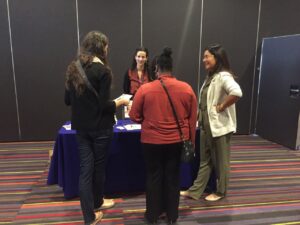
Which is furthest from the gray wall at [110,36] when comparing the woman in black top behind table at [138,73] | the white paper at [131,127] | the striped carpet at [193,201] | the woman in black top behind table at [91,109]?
the woman in black top behind table at [91,109]

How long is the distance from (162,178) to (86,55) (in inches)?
42.1

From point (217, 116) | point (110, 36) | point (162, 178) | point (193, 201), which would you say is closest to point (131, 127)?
point (162, 178)

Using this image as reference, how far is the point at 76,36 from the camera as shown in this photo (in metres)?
4.40

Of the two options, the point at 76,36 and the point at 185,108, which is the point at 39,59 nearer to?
the point at 76,36

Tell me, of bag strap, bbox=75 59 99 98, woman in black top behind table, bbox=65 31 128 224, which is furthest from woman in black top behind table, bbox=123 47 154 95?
bag strap, bbox=75 59 99 98

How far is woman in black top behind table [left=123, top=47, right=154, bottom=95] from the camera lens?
3301 millimetres

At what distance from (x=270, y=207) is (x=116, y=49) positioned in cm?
316

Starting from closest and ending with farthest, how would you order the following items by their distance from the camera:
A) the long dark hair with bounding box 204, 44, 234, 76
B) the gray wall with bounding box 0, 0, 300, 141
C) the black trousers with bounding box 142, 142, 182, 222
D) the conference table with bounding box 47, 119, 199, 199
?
the black trousers with bounding box 142, 142, 182, 222
the long dark hair with bounding box 204, 44, 234, 76
the conference table with bounding box 47, 119, 199, 199
the gray wall with bounding box 0, 0, 300, 141

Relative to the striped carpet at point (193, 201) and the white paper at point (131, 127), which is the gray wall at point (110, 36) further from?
the white paper at point (131, 127)

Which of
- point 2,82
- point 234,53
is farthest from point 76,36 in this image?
point 234,53

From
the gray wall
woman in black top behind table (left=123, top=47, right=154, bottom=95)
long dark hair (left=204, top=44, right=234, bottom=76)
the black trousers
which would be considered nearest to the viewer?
the black trousers

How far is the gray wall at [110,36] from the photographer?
4.30 metres

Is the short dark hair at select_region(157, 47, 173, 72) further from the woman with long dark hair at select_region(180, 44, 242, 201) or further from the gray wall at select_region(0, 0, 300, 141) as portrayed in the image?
the gray wall at select_region(0, 0, 300, 141)

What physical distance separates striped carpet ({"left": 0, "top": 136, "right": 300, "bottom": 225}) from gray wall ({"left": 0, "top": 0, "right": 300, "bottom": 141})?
35.5 inches
